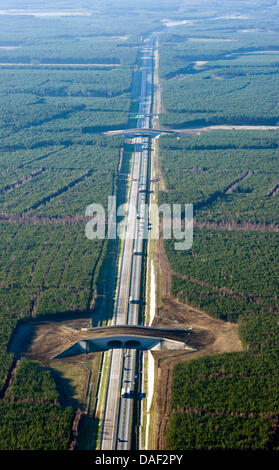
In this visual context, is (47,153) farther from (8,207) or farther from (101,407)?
(101,407)

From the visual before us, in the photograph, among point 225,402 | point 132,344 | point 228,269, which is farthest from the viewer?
point 228,269

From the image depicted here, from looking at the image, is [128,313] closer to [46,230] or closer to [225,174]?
[46,230]

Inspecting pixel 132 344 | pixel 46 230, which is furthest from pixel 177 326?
pixel 46 230

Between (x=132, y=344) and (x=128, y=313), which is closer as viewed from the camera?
(x=132, y=344)

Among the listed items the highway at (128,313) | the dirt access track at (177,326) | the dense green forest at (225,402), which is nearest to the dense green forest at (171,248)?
the dense green forest at (225,402)

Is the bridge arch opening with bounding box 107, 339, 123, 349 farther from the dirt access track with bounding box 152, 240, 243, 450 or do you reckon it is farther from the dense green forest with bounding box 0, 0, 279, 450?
the dense green forest with bounding box 0, 0, 279, 450

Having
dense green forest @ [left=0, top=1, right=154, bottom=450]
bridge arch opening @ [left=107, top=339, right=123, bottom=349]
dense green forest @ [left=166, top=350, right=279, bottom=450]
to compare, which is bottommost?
dense green forest @ [left=166, top=350, right=279, bottom=450]

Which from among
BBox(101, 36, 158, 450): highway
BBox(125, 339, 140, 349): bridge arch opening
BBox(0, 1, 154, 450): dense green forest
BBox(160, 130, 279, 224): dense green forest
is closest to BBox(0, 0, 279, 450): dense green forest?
BBox(0, 1, 154, 450): dense green forest
